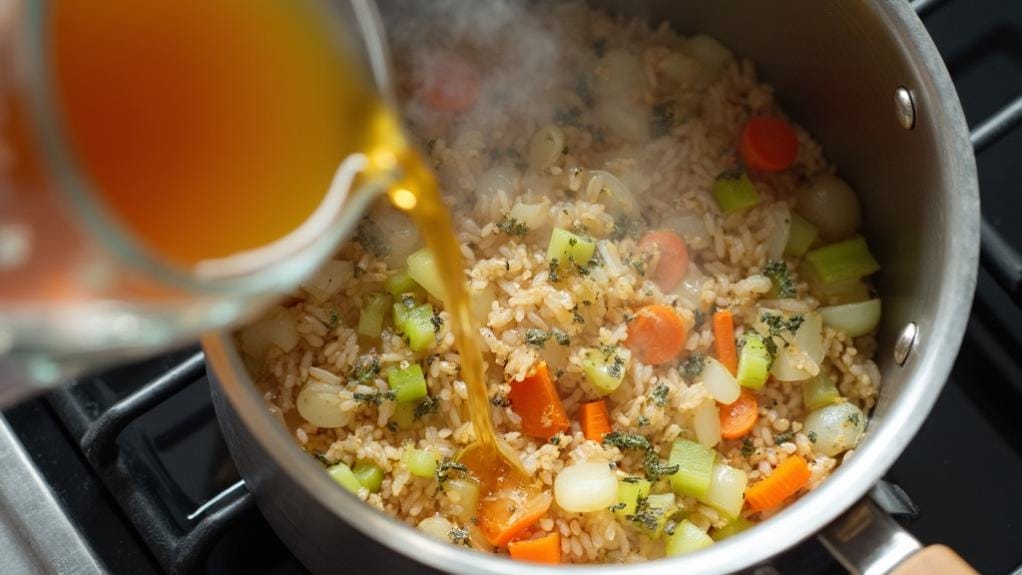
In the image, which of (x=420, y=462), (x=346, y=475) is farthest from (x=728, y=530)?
(x=346, y=475)

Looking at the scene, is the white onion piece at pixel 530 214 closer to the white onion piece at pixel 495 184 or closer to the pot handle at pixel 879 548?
the white onion piece at pixel 495 184

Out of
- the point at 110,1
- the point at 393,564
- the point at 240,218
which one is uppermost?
the point at 110,1

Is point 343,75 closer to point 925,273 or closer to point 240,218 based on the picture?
point 240,218

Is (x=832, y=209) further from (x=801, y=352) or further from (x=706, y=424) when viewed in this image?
(x=706, y=424)

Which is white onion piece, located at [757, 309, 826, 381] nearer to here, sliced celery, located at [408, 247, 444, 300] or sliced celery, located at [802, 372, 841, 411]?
sliced celery, located at [802, 372, 841, 411]

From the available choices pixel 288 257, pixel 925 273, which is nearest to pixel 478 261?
pixel 925 273
